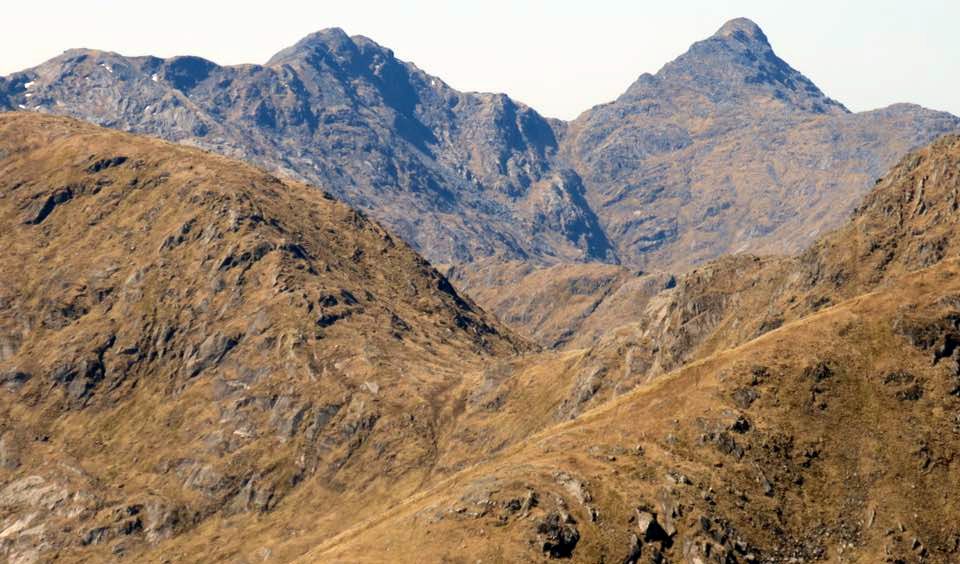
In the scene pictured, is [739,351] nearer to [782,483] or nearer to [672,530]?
[782,483]

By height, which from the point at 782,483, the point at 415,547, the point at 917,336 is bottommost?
the point at 415,547

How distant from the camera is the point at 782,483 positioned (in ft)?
557

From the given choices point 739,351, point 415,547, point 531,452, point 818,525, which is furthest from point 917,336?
point 415,547

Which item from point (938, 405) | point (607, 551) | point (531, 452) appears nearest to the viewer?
point (607, 551)

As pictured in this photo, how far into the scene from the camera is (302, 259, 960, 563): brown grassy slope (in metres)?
160

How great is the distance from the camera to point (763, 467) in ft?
566

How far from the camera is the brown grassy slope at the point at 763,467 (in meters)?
160

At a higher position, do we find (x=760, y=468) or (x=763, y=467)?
(x=763, y=467)

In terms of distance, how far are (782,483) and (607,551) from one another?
32.3 meters

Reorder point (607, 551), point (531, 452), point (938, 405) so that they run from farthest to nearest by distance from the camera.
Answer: point (531, 452) → point (938, 405) → point (607, 551)

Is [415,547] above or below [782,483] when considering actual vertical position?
below

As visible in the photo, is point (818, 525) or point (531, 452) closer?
point (818, 525)

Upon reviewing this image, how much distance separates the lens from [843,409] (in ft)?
583

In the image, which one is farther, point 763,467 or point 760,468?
point 763,467
